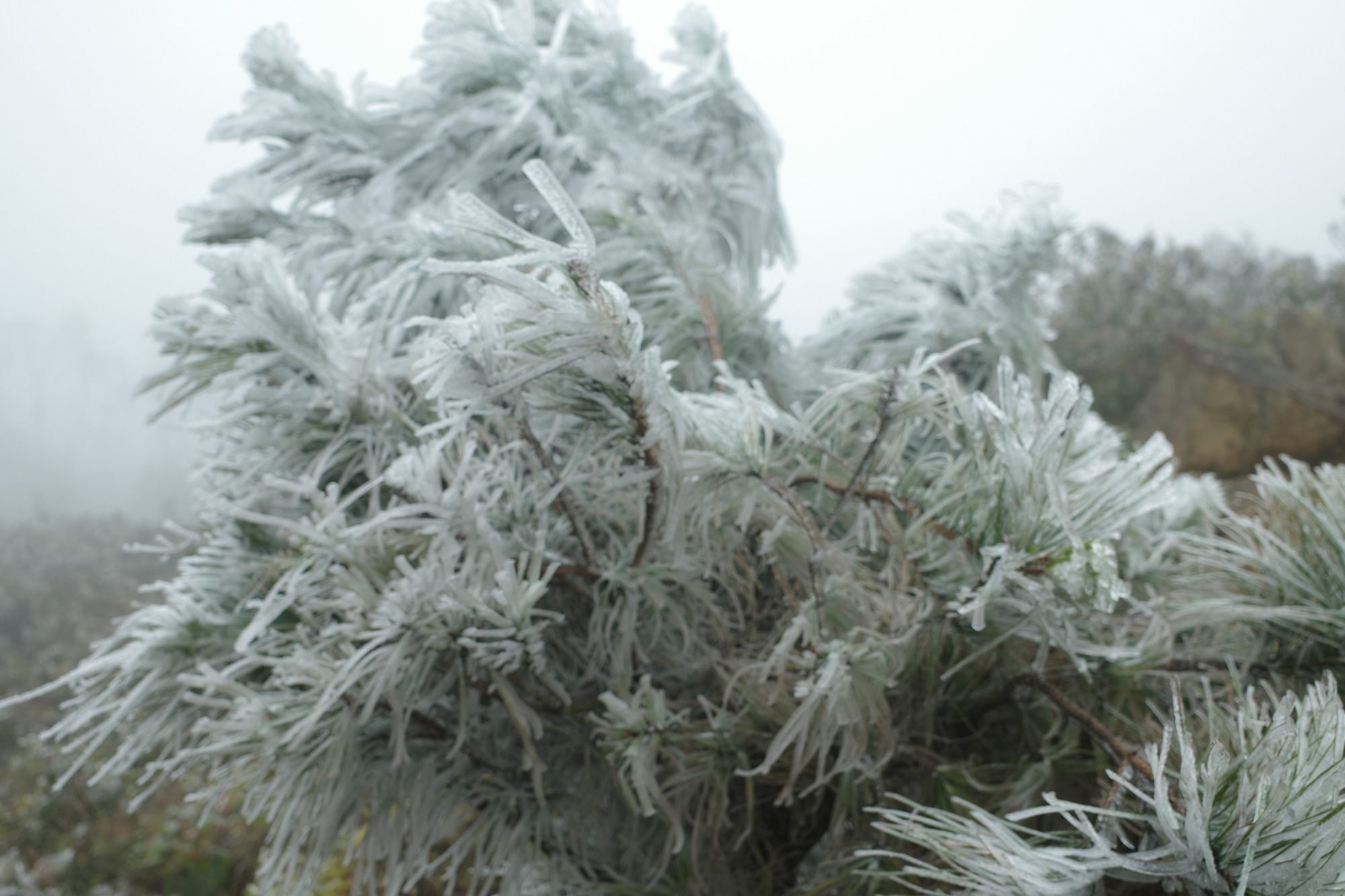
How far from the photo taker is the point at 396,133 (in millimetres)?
617

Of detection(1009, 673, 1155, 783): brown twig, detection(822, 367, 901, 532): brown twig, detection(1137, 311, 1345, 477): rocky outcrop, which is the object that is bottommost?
detection(1009, 673, 1155, 783): brown twig

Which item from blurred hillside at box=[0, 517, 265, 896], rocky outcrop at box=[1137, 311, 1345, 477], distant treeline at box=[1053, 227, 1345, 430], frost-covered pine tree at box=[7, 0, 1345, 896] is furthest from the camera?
distant treeline at box=[1053, 227, 1345, 430]

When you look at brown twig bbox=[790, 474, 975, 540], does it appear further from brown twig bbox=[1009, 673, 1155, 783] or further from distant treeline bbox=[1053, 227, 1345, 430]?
distant treeline bbox=[1053, 227, 1345, 430]

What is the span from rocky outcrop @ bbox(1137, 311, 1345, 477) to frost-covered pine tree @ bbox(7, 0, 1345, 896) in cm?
151

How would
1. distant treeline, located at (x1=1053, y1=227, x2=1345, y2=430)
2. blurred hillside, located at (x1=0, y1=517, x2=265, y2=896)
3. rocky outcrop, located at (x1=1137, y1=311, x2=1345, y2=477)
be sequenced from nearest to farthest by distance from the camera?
blurred hillside, located at (x1=0, y1=517, x2=265, y2=896) < rocky outcrop, located at (x1=1137, y1=311, x2=1345, y2=477) < distant treeline, located at (x1=1053, y1=227, x2=1345, y2=430)

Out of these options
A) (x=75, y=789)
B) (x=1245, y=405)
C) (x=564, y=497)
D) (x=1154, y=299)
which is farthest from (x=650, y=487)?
(x=1154, y=299)

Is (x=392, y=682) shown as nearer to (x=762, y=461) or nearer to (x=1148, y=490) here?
(x=762, y=461)

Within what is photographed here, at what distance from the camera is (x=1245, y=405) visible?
185 cm

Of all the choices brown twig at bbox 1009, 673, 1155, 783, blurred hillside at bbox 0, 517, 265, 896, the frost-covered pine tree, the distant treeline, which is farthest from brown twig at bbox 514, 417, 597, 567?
the distant treeline

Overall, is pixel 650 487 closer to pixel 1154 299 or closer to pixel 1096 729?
pixel 1096 729

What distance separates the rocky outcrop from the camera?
1745 millimetres

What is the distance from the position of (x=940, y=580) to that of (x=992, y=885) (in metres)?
0.14

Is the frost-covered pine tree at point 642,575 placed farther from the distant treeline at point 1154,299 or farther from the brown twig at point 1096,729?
the distant treeline at point 1154,299

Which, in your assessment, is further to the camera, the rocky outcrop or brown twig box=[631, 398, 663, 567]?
the rocky outcrop
